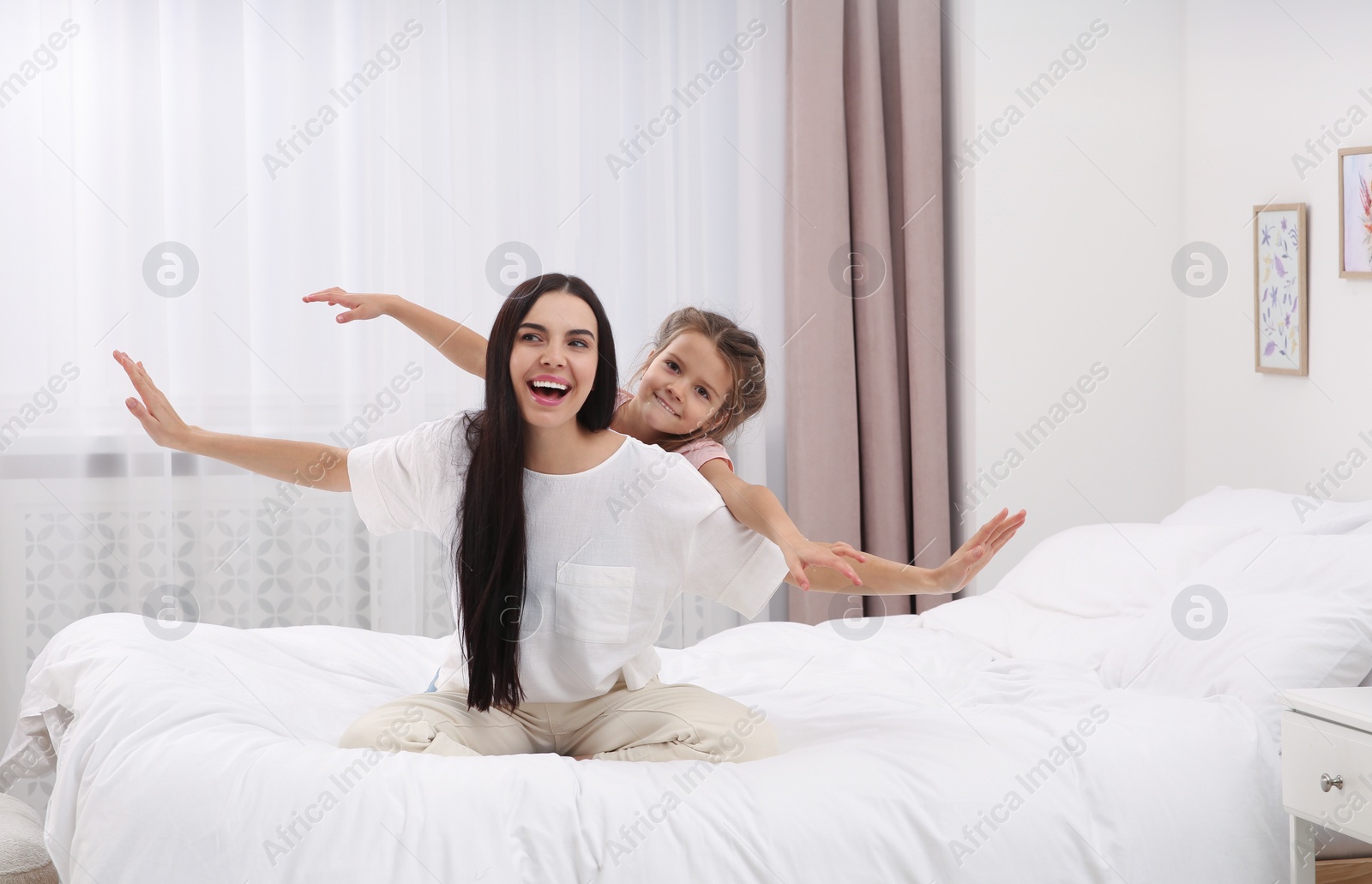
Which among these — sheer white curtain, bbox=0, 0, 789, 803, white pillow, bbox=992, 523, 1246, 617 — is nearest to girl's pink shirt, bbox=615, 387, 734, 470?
white pillow, bbox=992, 523, 1246, 617

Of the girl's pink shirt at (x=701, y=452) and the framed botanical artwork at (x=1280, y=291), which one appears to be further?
the framed botanical artwork at (x=1280, y=291)

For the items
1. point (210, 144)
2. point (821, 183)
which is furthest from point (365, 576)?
point (821, 183)

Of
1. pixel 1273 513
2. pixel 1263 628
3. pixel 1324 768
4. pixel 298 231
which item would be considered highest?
pixel 298 231

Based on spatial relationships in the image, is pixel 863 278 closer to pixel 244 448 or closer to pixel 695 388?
pixel 695 388

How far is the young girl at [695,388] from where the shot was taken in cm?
166

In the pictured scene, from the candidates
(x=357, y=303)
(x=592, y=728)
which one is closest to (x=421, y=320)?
(x=357, y=303)

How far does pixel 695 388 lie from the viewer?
184 centimetres

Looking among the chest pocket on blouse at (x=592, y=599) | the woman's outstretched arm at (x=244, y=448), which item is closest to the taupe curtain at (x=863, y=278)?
the chest pocket on blouse at (x=592, y=599)

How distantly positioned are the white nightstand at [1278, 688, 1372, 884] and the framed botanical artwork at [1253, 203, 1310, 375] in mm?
1304

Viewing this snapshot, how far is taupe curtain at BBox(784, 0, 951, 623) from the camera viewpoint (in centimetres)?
331

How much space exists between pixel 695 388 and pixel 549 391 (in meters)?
0.35

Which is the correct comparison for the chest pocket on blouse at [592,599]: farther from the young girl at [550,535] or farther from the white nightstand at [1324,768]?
the white nightstand at [1324,768]

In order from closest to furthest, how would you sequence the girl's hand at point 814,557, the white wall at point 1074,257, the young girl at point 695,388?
the girl's hand at point 814,557, the young girl at point 695,388, the white wall at point 1074,257

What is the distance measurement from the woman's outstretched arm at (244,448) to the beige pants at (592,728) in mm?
354
